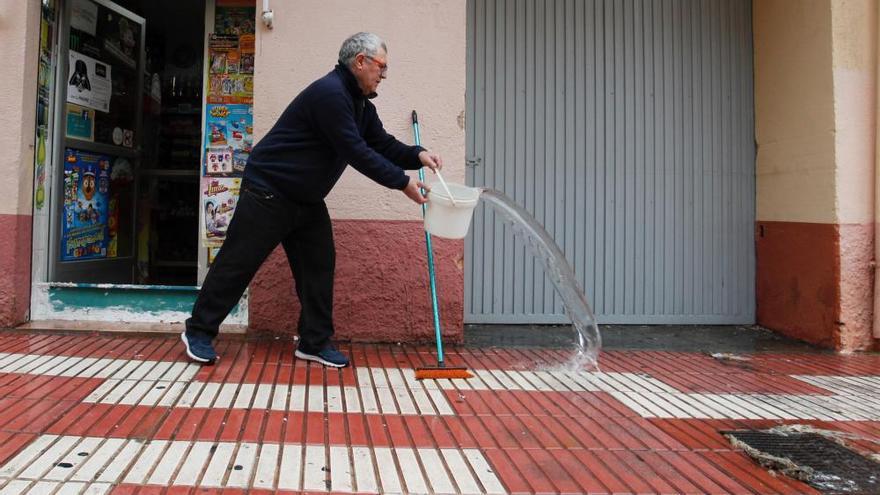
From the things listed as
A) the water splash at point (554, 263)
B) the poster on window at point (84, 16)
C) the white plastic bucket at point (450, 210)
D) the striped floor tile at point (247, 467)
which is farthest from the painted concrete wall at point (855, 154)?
the poster on window at point (84, 16)

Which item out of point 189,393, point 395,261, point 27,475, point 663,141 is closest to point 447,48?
point 395,261

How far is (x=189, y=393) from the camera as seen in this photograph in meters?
2.96

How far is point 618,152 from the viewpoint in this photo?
5.06 meters

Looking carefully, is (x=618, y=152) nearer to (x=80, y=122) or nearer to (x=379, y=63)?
(x=379, y=63)

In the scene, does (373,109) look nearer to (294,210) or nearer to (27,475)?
(294,210)

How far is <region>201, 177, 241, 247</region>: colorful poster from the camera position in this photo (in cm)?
452

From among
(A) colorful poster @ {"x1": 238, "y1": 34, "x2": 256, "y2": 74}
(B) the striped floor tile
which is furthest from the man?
(A) colorful poster @ {"x1": 238, "y1": 34, "x2": 256, "y2": 74}

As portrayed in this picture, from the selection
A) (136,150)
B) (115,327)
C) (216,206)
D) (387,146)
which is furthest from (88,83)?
(387,146)

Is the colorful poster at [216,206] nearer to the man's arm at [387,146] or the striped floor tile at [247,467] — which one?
the man's arm at [387,146]

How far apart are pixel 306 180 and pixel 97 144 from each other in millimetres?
2545

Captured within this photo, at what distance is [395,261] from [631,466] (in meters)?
2.23

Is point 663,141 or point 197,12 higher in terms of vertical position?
point 197,12

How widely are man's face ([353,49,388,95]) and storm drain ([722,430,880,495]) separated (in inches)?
96.3

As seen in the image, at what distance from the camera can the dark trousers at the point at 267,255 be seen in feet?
11.0
